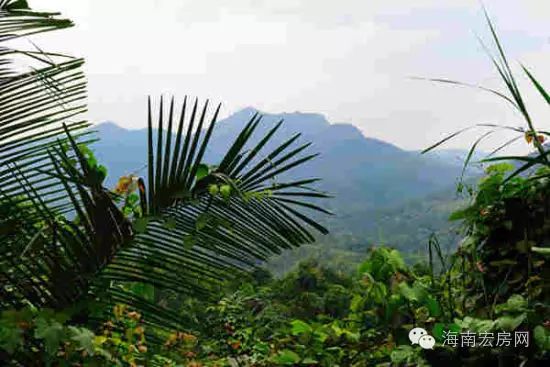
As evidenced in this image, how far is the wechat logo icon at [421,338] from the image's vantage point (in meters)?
1.72

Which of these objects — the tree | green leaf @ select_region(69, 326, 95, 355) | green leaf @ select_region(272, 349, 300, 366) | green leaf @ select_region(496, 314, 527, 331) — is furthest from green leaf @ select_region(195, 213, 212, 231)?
green leaf @ select_region(272, 349, 300, 366)

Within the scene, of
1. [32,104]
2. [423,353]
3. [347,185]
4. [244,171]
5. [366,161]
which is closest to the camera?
[244,171]

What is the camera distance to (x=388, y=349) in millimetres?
2014

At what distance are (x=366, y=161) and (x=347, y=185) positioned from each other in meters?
17.2

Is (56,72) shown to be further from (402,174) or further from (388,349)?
(402,174)

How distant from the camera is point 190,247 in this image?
1257mm

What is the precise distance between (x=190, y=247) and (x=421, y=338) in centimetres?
81

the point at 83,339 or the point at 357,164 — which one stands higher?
the point at 357,164

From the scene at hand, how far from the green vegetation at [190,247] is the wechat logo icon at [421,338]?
0.02 metres

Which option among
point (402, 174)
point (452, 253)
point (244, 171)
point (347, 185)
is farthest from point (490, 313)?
point (402, 174)

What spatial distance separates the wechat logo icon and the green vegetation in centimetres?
2

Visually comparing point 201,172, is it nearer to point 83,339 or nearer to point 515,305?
point 83,339

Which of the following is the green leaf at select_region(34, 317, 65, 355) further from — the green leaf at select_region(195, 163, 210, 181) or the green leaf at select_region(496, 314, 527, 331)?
the green leaf at select_region(496, 314, 527, 331)

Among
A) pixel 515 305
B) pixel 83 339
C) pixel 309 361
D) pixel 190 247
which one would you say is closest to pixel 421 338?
pixel 515 305
